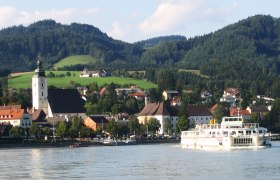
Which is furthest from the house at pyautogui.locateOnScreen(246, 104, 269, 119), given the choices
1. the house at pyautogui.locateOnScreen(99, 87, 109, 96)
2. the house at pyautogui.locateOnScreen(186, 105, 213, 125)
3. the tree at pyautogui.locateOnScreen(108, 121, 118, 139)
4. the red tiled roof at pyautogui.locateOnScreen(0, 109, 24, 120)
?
the red tiled roof at pyautogui.locateOnScreen(0, 109, 24, 120)

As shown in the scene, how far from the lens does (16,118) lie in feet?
400

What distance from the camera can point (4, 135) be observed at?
111 metres

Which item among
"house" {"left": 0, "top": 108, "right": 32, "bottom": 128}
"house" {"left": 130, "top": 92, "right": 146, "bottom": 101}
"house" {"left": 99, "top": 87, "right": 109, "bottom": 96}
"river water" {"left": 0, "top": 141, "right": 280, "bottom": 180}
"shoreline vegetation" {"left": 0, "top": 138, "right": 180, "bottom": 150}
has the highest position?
"house" {"left": 99, "top": 87, "right": 109, "bottom": 96}

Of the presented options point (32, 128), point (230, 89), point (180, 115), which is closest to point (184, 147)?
point (32, 128)

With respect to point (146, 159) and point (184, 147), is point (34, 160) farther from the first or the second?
point (184, 147)

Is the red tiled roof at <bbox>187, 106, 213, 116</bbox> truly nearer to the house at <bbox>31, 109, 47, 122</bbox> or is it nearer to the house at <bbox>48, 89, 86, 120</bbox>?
the house at <bbox>48, 89, 86, 120</bbox>

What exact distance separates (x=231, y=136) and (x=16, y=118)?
150ft

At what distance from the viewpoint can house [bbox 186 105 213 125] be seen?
449 ft

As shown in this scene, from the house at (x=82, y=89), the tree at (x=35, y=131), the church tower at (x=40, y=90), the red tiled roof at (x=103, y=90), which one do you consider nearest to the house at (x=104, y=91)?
the red tiled roof at (x=103, y=90)

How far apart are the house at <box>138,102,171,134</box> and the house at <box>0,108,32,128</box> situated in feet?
57.7

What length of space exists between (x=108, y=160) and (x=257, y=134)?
20913 millimetres

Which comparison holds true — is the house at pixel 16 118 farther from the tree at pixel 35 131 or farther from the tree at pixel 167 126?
the tree at pixel 167 126

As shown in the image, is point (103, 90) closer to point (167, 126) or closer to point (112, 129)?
point (167, 126)

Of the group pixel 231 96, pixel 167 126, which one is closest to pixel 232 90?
pixel 231 96
